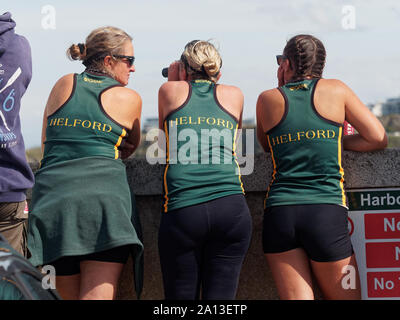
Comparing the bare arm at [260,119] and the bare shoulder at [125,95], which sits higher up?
the bare shoulder at [125,95]

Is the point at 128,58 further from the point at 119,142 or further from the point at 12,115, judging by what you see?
the point at 12,115

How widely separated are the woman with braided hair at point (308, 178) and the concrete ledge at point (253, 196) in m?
0.48

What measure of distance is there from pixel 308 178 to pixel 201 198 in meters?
0.64

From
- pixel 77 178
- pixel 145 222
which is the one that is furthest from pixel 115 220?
pixel 145 222

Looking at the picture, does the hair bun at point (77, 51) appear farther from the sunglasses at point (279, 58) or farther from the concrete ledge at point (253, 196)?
the sunglasses at point (279, 58)

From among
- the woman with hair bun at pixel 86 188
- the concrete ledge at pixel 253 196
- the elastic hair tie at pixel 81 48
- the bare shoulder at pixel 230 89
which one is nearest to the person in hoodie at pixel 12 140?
the woman with hair bun at pixel 86 188

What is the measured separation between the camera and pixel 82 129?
3842mm

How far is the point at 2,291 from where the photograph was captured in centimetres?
262

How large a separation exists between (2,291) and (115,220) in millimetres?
1225

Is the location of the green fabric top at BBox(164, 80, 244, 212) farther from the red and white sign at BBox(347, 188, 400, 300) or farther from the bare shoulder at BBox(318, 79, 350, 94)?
the red and white sign at BBox(347, 188, 400, 300)

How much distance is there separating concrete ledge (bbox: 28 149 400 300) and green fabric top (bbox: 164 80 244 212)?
2.33 ft

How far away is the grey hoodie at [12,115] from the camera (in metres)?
4.01

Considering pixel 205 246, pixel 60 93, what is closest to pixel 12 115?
pixel 60 93
